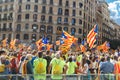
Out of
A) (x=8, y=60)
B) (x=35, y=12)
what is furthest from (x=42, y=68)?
(x=35, y=12)

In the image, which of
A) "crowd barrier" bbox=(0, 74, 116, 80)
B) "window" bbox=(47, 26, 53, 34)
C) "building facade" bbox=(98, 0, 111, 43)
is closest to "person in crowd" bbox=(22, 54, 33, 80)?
"crowd barrier" bbox=(0, 74, 116, 80)

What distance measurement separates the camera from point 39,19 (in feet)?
282

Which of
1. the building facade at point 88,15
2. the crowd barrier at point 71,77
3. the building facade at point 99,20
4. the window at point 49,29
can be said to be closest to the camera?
the crowd barrier at point 71,77

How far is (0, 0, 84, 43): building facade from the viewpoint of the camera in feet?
280

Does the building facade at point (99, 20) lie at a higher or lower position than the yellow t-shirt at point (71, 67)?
higher

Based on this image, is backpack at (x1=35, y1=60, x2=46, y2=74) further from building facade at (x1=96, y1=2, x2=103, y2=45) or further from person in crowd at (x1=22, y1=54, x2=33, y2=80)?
building facade at (x1=96, y1=2, x2=103, y2=45)

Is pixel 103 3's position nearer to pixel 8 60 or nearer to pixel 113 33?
pixel 113 33

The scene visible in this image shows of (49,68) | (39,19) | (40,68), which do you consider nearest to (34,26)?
(39,19)

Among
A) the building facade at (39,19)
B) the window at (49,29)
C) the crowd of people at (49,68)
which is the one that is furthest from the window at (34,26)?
the crowd of people at (49,68)

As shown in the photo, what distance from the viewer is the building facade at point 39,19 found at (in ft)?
280

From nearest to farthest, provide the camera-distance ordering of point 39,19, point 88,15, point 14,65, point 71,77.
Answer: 1. point 71,77
2. point 14,65
3. point 39,19
4. point 88,15

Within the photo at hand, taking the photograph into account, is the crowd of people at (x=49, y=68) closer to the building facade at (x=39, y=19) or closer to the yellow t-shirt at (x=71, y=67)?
the yellow t-shirt at (x=71, y=67)

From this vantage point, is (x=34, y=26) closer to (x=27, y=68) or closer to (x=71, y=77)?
(x=27, y=68)

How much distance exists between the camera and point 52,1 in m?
88.3
